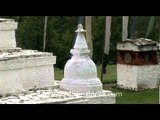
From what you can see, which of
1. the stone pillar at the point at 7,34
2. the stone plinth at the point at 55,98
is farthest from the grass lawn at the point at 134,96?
the stone pillar at the point at 7,34

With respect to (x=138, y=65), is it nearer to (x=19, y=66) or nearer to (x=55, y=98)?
(x=19, y=66)

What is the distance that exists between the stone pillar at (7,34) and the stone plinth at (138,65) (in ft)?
20.1

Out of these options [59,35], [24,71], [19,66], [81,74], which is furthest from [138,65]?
[59,35]

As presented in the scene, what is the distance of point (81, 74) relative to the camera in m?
8.80

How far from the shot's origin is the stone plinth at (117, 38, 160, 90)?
14.1 m

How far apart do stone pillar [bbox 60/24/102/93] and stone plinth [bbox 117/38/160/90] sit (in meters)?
5.39

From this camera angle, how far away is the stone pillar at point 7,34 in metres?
8.65

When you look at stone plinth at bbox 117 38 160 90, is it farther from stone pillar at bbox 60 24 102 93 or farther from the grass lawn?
stone pillar at bbox 60 24 102 93

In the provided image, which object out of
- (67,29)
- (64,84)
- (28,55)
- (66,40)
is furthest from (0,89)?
(67,29)

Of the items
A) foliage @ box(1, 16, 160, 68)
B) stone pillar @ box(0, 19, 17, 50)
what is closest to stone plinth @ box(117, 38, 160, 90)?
foliage @ box(1, 16, 160, 68)

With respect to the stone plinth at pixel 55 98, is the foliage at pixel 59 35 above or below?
above

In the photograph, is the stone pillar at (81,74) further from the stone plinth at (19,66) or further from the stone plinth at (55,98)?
the stone plinth at (19,66)
